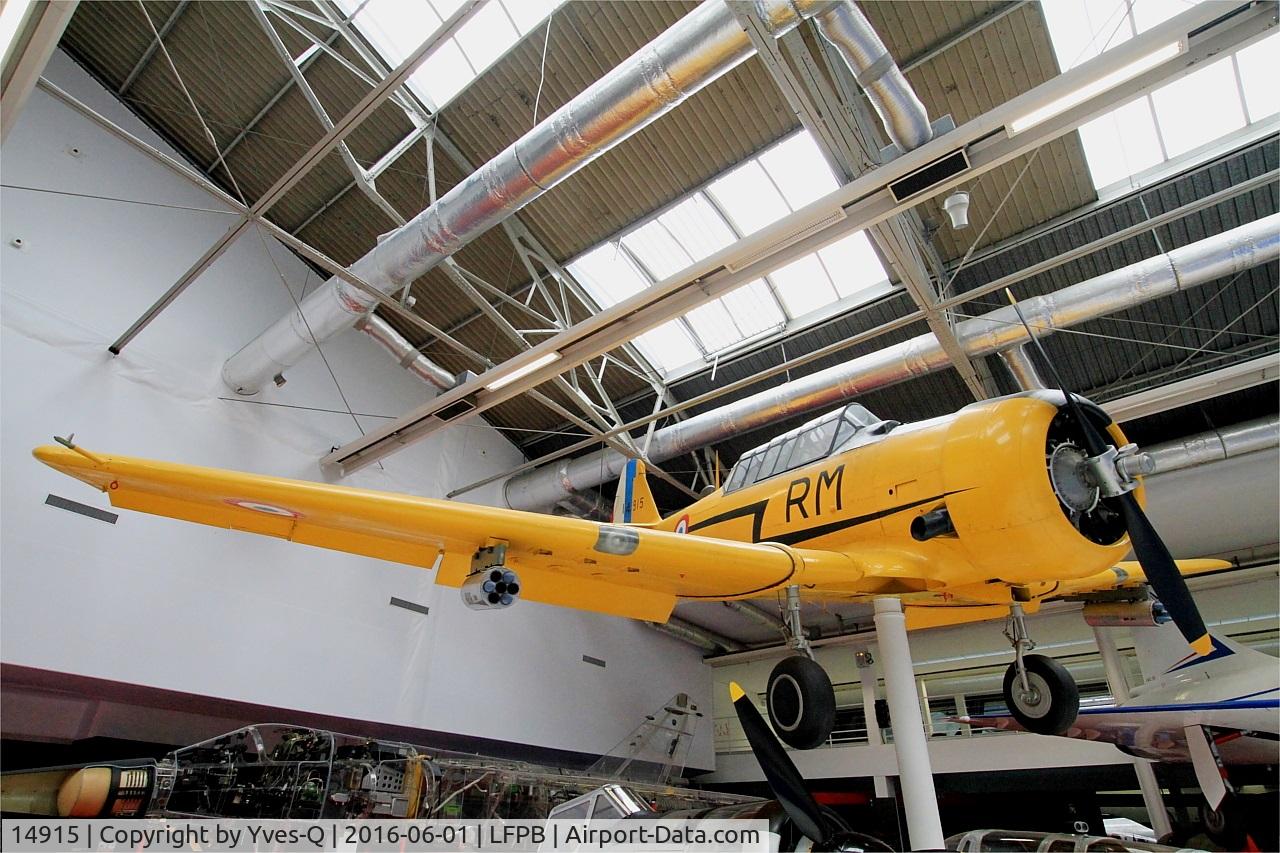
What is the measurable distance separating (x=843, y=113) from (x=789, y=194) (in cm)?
401

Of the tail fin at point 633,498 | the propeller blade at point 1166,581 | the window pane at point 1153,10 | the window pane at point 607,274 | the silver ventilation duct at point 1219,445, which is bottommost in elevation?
the propeller blade at point 1166,581

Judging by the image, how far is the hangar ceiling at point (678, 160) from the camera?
7.93 metres

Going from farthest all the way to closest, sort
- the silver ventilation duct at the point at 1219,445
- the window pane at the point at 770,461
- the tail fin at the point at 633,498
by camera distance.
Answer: the tail fin at the point at 633,498 < the silver ventilation duct at the point at 1219,445 < the window pane at the point at 770,461

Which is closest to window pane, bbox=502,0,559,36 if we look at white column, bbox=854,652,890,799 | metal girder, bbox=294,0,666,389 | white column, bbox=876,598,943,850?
metal girder, bbox=294,0,666,389

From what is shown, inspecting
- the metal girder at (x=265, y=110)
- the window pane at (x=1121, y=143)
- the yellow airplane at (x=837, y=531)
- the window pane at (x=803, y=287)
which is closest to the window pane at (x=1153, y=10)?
the window pane at (x=1121, y=143)

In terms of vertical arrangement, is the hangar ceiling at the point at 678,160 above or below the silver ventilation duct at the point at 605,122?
above

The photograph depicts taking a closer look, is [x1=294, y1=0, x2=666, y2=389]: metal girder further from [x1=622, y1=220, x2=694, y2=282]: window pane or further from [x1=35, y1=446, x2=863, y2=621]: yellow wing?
[x1=35, y1=446, x2=863, y2=621]: yellow wing

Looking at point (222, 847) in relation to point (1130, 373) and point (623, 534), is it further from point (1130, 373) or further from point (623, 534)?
point (1130, 373)

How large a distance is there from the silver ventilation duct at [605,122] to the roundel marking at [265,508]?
424cm

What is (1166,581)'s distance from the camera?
468cm

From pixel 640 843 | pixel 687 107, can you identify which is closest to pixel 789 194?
pixel 687 107

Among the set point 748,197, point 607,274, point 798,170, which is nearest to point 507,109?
point 607,274

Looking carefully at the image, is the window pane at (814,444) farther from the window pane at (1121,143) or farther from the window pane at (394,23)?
the window pane at (394,23)

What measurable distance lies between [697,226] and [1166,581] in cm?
762
